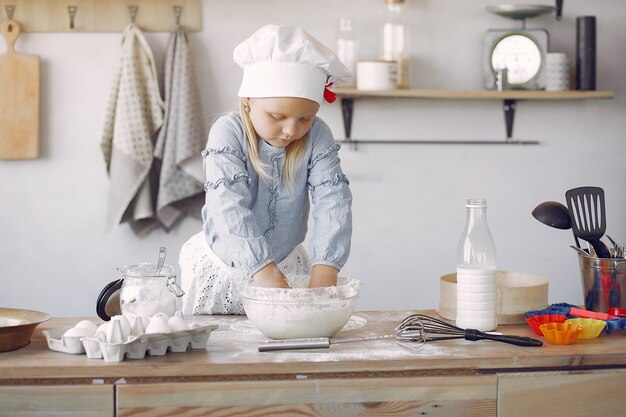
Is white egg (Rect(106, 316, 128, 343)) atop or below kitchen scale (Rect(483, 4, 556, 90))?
below

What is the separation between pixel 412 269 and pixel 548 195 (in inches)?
23.7

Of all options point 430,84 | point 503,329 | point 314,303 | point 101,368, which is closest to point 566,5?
point 430,84

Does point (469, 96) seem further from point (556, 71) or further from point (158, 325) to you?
point (158, 325)

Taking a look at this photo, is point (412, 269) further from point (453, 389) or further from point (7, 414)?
point (7, 414)

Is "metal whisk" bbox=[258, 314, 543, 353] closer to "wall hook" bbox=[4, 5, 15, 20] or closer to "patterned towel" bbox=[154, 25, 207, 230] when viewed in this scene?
"patterned towel" bbox=[154, 25, 207, 230]

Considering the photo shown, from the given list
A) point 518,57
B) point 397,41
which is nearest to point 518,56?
point 518,57

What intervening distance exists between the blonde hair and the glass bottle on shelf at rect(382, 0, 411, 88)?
126 centimetres

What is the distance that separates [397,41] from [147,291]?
1.82 m

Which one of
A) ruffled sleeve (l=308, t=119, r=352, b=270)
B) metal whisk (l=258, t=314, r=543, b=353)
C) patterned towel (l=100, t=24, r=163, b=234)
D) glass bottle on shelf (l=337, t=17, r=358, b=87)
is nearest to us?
metal whisk (l=258, t=314, r=543, b=353)

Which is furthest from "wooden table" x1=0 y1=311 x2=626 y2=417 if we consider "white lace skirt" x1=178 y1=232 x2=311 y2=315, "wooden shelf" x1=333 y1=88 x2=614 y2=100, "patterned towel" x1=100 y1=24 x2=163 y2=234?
"wooden shelf" x1=333 y1=88 x2=614 y2=100

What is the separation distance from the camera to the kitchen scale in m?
3.14

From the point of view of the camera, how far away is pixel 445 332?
63.2 inches

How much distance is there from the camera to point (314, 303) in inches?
61.2

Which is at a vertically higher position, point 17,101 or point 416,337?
point 17,101
